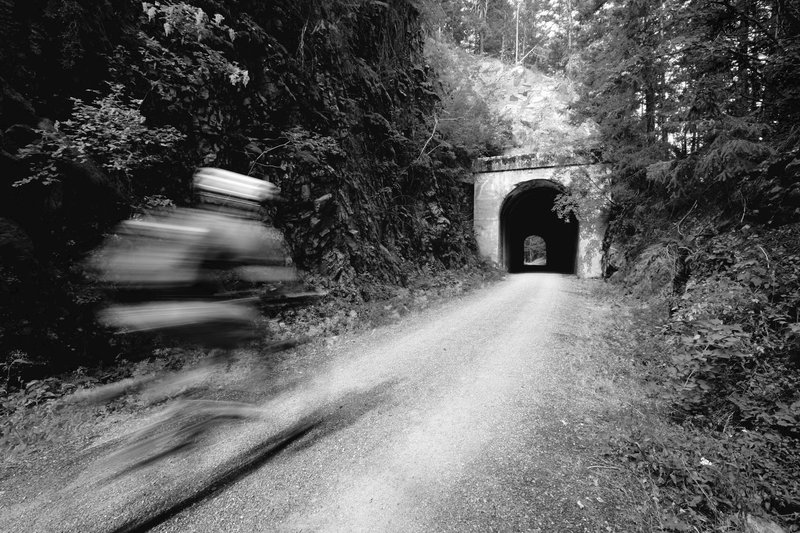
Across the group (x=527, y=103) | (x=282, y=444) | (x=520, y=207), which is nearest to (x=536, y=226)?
(x=520, y=207)

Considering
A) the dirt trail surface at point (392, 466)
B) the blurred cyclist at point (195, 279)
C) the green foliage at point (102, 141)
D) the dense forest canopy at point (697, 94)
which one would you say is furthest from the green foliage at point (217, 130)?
the dense forest canopy at point (697, 94)

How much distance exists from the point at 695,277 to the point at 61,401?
32.1 feet

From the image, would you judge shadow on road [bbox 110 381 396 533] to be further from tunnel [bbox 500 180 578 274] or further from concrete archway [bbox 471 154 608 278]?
tunnel [bbox 500 180 578 274]

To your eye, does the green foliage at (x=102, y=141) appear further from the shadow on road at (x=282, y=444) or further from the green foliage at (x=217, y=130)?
the shadow on road at (x=282, y=444)

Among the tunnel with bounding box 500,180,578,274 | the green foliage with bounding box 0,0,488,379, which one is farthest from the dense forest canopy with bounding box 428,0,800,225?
the tunnel with bounding box 500,180,578,274

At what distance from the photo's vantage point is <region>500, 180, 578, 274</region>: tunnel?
715 inches

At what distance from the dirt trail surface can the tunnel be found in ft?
47.7

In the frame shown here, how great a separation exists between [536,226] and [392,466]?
2992 centimetres

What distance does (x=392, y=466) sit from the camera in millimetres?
A: 2701

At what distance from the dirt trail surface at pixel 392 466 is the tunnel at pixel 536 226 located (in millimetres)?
14553

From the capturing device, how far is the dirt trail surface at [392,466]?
2203 mm

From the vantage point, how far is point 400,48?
12.1 metres

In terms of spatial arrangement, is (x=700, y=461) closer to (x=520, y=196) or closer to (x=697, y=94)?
(x=697, y=94)

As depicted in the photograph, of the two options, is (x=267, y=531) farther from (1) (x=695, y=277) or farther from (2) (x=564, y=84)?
(2) (x=564, y=84)
